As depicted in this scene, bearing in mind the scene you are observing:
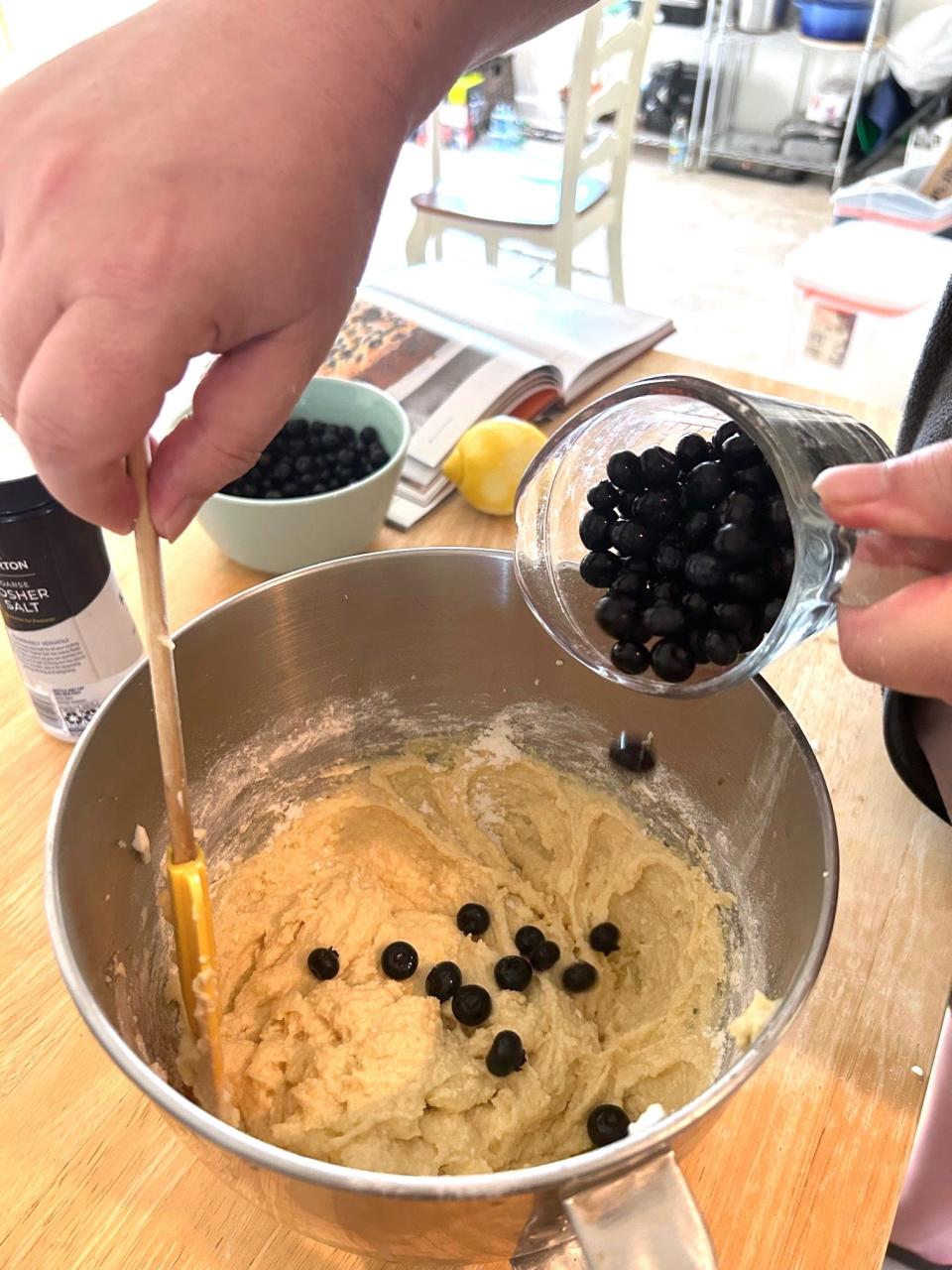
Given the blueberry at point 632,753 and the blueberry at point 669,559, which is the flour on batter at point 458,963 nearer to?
the blueberry at point 632,753

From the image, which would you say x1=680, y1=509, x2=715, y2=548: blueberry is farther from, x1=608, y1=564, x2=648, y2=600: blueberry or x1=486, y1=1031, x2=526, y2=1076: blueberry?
x1=486, y1=1031, x2=526, y2=1076: blueberry

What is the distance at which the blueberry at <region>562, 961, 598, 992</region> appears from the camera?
33.3 inches

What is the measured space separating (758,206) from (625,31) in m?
1.90

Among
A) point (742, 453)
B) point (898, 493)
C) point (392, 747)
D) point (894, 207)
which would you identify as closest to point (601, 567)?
point (742, 453)

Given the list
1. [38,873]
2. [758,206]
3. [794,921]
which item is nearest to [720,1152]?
[794,921]

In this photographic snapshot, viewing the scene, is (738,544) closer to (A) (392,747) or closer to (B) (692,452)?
(B) (692,452)

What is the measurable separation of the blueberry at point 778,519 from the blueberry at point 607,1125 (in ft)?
1.46

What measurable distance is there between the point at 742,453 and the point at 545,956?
47 cm

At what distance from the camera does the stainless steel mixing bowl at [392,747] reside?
47 cm

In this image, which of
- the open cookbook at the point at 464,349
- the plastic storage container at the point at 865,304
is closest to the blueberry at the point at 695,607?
the open cookbook at the point at 464,349

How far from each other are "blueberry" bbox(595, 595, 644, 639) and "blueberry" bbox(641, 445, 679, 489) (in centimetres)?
9

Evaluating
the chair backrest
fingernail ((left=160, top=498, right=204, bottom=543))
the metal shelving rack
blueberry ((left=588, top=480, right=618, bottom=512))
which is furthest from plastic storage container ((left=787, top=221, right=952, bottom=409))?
the metal shelving rack

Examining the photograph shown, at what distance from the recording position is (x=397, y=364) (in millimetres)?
1435

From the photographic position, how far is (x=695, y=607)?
67cm
